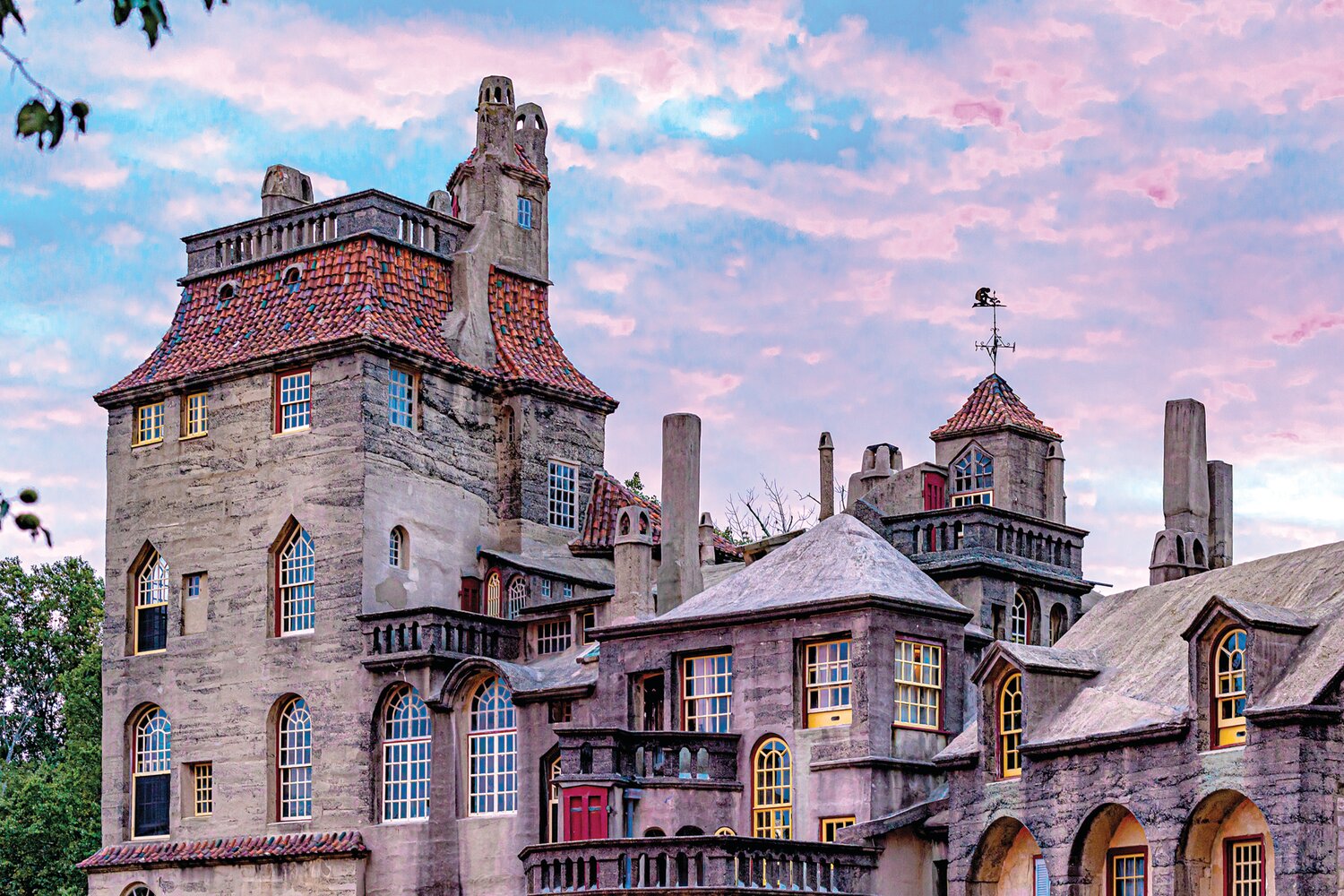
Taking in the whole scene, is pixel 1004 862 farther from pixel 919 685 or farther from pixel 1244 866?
pixel 1244 866

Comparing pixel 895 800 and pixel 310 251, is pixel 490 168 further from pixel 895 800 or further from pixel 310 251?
pixel 895 800

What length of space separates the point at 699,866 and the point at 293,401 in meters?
19.4

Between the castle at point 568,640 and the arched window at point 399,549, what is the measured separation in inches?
3.4

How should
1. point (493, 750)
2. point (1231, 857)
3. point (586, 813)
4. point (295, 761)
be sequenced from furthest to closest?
1. point (295, 761)
2. point (493, 750)
3. point (586, 813)
4. point (1231, 857)

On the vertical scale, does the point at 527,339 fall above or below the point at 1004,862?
above

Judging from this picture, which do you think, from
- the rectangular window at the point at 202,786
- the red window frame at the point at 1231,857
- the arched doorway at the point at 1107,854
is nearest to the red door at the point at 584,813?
the arched doorway at the point at 1107,854

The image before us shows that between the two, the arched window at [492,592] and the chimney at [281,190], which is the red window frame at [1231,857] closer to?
the arched window at [492,592]

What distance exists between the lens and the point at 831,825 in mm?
46062

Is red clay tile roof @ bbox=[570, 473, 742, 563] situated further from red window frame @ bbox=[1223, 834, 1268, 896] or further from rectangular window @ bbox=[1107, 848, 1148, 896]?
red window frame @ bbox=[1223, 834, 1268, 896]

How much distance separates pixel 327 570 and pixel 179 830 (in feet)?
25.3

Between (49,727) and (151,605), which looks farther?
(49,727)

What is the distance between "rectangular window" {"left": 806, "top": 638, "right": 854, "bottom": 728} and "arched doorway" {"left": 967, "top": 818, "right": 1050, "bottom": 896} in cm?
431

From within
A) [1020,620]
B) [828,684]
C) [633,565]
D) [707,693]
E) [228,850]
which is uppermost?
[633,565]

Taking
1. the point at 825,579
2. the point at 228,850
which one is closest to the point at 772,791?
the point at 825,579
